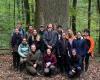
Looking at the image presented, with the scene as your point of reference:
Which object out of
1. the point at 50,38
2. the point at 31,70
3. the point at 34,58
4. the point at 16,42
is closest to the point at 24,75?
the point at 31,70

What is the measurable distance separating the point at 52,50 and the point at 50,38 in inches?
18.7

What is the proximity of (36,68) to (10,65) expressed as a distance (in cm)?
194

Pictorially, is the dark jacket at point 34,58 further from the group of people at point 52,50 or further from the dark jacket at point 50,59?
the dark jacket at point 50,59

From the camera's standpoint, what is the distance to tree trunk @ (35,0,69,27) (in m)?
15.6

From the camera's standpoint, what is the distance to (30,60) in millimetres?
13797

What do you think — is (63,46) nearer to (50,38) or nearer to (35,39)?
(50,38)

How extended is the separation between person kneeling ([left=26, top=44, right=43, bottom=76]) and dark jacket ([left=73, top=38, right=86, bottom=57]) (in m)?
1.41

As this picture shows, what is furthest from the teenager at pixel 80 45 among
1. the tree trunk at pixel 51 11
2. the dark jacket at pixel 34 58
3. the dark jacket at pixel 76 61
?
the tree trunk at pixel 51 11

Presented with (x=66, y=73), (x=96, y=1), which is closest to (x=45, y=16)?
(x=66, y=73)

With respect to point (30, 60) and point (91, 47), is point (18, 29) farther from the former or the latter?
point (91, 47)

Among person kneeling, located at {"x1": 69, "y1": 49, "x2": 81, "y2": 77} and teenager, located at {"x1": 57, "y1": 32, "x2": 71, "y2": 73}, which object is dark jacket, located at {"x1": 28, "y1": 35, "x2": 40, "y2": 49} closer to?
teenager, located at {"x1": 57, "y1": 32, "x2": 71, "y2": 73}

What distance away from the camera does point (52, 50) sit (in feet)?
45.4

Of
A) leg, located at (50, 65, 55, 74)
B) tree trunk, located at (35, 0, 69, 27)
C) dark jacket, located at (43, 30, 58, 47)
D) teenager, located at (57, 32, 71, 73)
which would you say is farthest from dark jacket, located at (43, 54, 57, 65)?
tree trunk, located at (35, 0, 69, 27)

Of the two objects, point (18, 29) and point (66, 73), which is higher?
point (18, 29)
